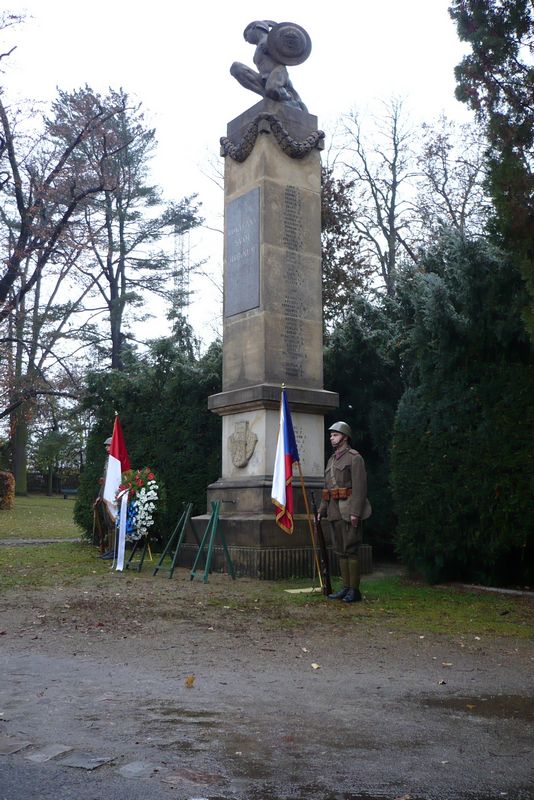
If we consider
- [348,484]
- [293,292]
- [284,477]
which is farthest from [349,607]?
[293,292]

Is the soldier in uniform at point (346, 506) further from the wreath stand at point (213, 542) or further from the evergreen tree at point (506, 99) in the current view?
the evergreen tree at point (506, 99)

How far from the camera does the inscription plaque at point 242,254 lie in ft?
39.9

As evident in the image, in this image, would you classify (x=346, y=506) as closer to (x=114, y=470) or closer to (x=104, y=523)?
(x=114, y=470)

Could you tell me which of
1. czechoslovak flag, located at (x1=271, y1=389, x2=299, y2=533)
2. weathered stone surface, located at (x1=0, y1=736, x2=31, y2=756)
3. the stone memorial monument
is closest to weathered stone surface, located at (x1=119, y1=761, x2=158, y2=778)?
weathered stone surface, located at (x1=0, y1=736, x2=31, y2=756)

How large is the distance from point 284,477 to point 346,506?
1030 mm

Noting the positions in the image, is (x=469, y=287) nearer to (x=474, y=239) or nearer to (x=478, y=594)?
(x=474, y=239)

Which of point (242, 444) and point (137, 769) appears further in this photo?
point (242, 444)

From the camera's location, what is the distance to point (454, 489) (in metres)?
10.3

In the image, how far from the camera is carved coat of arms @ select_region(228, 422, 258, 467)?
11.8 m

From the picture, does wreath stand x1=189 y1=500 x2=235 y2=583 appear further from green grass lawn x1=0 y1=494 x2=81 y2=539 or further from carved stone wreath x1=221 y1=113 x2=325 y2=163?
green grass lawn x1=0 y1=494 x2=81 y2=539

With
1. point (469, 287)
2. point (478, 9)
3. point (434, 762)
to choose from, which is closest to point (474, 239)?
point (469, 287)

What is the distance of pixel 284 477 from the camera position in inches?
397

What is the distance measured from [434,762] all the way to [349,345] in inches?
431

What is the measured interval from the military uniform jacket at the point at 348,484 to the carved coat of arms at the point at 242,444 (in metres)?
2.32
